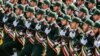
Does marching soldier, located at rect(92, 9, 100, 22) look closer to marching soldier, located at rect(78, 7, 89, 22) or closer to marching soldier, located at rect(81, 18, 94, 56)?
marching soldier, located at rect(81, 18, 94, 56)

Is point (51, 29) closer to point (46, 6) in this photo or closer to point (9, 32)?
point (46, 6)

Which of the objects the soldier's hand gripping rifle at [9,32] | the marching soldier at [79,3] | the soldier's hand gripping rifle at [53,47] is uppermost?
the marching soldier at [79,3]

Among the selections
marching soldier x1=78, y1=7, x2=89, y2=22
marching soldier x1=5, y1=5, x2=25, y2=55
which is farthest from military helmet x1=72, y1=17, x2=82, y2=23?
marching soldier x1=5, y1=5, x2=25, y2=55

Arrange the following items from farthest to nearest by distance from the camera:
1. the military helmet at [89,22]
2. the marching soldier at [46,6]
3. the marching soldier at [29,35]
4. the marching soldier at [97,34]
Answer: the marching soldier at [46,6], the marching soldier at [29,35], the military helmet at [89,22], the marching soldier at [97,34]

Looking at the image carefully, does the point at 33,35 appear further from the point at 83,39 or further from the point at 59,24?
the point at 83,39

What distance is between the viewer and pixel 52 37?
16.3m

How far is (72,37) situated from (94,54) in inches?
40.2

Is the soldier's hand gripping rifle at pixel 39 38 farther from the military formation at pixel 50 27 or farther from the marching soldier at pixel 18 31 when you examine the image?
the marching soldier at pixel 18 31

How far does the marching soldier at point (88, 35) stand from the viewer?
1523cm

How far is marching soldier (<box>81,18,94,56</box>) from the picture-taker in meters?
15.2

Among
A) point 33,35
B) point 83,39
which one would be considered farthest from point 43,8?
point 83,39

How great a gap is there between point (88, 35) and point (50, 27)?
1.56 m


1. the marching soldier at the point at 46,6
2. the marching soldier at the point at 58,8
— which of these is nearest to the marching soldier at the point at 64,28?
the marching soldier at the point at 58,8

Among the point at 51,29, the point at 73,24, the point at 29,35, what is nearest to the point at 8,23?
the point at 29,35
